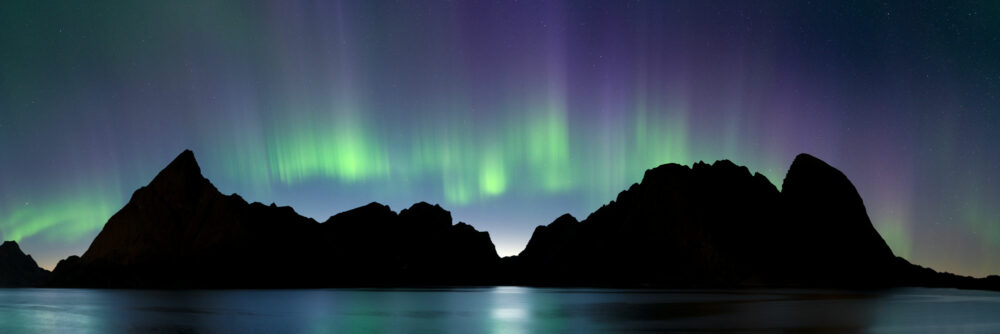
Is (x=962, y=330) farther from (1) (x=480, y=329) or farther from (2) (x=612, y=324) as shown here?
(1) (x=480, y=329)

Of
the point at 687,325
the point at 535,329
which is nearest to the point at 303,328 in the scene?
the point at 535,329

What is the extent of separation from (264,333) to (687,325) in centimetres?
2652

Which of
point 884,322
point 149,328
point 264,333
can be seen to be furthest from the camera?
point 884,322

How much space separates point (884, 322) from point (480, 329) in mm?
29498

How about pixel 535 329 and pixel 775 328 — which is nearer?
pixel 775 328

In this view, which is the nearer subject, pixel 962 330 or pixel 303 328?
pixel 962 330

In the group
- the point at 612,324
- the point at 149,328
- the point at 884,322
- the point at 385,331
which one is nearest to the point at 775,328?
the point at 612,324

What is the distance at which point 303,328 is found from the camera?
151 feet

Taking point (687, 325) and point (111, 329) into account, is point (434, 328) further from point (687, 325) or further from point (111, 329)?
point (111, 329)

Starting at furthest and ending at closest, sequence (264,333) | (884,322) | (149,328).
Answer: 1. (884,322)
2. (149,328)
3. (264,333)

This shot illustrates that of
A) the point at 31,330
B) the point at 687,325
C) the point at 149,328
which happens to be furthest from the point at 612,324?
the point at 31,330

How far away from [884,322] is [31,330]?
58.7 meters

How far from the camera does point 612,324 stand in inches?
1875

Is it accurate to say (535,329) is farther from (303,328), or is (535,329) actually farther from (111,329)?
(111,329)
